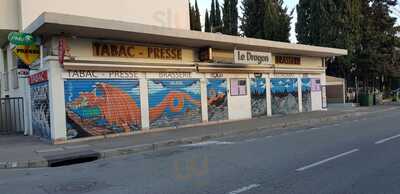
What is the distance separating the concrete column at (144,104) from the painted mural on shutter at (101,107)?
20 cm

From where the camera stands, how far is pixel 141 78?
1820cm

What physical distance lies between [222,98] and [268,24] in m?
23.3

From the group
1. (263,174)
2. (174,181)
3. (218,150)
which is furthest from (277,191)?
(218,150)

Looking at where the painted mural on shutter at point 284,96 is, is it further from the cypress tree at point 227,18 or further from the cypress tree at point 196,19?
the cypress tree at point 196,19

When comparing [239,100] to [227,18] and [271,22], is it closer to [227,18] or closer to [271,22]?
[271,22]

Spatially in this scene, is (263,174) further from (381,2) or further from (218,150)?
(381,2)

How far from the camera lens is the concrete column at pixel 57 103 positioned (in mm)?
15336

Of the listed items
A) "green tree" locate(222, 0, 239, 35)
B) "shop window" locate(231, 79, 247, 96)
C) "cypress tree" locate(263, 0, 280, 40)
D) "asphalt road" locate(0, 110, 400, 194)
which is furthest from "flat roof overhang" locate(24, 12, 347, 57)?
"green tree" locate(222, 0, 239, 35)

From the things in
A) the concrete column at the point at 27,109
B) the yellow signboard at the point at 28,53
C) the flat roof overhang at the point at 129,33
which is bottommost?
the concrete column at the point at 27,109

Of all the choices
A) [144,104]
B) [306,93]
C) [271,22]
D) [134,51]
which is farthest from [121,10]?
[271,22]

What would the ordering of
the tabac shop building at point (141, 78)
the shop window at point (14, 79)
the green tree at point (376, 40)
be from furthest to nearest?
the green tree at point (376, 40) → the shop window at point (14, 79) → the tabac shop building at point (141, 78)

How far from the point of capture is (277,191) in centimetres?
685

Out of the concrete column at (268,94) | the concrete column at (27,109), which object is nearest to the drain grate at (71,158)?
the concrete column at (27,109)

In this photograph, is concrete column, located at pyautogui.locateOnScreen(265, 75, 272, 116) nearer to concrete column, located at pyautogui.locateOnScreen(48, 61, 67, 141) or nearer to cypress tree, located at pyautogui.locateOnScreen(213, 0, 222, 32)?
concrete column, located at pyautogui.locateOnScreen(48, 61, 67, 141)
